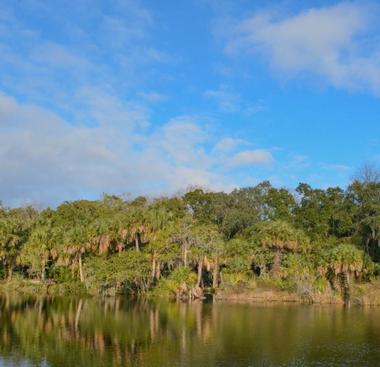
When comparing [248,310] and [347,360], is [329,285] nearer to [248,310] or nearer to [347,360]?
[248,310]

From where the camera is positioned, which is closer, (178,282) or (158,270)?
(178,282)

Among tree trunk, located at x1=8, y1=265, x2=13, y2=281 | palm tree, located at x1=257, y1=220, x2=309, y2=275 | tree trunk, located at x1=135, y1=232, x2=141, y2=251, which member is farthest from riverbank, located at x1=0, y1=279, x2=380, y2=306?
tree trunk, located at x1=135, y1=232, x2=141, y2=251

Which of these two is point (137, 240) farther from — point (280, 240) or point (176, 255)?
point (280, 240)

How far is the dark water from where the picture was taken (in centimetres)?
2884

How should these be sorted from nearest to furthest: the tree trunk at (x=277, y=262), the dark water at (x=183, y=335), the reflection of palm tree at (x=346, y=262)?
1. the dark water at (x=183, y=335)
2. the reflection of palm tree at (x=346, y=262)
3. the tree trunk at (x=277, y=262)

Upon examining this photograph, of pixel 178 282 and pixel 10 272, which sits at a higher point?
pixel 10 272

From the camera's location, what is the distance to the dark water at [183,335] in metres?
28.8

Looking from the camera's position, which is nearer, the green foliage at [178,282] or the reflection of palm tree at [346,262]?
the reflection of palm tree at [346,262]

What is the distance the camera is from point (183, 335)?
36812 millimetres

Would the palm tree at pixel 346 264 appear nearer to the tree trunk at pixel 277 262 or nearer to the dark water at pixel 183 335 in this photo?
the dark water at pixel 183 335

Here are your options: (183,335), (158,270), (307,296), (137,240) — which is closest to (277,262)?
(307,296)

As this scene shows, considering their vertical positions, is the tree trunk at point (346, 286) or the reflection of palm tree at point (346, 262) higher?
the reflection of palm tree at point (346, 262)

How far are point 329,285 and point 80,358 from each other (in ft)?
137

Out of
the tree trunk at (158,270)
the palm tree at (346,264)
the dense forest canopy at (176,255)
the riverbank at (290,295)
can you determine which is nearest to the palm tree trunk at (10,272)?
the dense forest canopy at (176,255)
